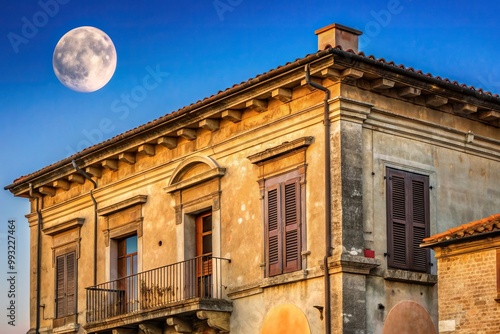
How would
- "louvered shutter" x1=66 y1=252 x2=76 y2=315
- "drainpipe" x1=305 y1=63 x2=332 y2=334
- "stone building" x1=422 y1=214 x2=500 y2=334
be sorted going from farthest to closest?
1. "louvered shutter" x1=66 y1=252 x2=76 y2=315
2. "drainpipe" x1=305 y1=63 x2=332 y2=334
3. "stone building" x1=422 y1=214 x2=500 y2=334

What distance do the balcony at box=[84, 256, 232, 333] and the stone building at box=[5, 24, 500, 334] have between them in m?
0.04

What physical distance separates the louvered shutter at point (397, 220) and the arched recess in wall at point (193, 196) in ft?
12.5

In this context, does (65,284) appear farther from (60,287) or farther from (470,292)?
(470,292)

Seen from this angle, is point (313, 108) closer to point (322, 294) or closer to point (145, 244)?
point (322, 294)

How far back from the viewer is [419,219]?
23672mm

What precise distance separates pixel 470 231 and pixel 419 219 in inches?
130

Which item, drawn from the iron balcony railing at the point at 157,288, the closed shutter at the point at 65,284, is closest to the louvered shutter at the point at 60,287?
the closed shutter at the point at 65,284

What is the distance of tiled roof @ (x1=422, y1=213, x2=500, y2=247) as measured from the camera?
65.8ft

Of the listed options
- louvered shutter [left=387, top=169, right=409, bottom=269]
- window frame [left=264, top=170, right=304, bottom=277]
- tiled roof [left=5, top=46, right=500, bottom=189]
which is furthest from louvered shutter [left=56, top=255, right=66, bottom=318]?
louvered shutter [left=387, top=169, right=409, bottom=269]

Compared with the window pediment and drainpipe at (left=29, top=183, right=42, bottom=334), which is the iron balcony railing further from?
drainpipe at (left=29, top=183, right=42, bottom=334)

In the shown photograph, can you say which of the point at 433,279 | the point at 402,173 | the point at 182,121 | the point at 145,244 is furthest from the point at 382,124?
the point at 145,244

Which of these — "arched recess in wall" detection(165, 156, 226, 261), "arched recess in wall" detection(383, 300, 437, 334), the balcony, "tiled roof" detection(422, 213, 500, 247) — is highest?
"arched recess in wall" detection(165, 156, 226, 261)

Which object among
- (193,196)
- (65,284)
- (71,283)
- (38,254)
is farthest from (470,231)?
(38,254)

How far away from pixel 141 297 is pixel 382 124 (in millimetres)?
7091
